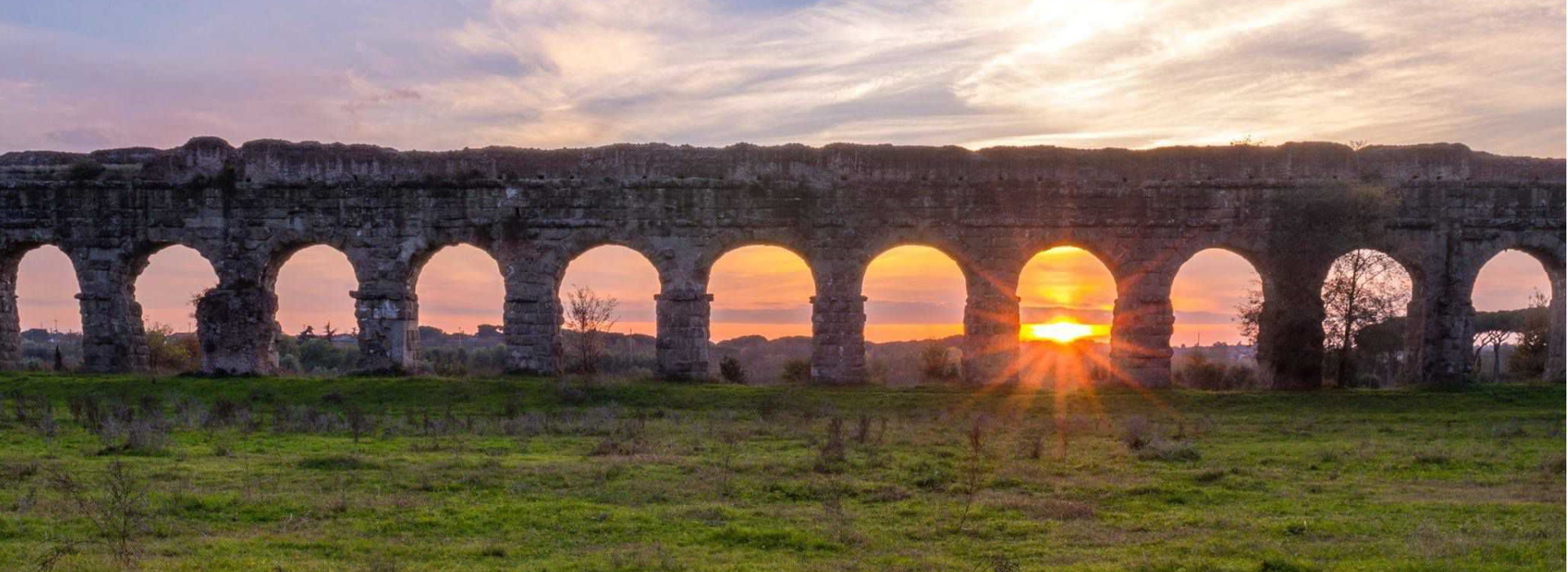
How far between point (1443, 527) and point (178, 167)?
23958mm

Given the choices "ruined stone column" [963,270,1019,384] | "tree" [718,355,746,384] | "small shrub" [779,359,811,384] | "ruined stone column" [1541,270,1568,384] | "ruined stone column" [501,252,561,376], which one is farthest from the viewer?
"small shrub" [779,359,811,384]

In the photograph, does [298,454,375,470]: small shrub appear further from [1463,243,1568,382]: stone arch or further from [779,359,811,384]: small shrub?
[1463,243,1568,382]: stone arch

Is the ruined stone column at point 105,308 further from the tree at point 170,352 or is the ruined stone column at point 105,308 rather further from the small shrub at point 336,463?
the small shrub at point 336,463

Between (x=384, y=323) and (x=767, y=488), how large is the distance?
613 inches

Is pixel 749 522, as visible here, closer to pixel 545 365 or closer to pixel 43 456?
pixel 43 456

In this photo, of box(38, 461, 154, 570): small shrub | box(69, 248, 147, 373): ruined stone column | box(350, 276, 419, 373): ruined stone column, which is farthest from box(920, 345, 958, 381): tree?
box(38, 461, 154, 570): small shrub

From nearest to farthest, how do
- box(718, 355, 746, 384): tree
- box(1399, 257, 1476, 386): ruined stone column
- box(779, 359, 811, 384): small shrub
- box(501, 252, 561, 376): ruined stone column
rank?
box(501, 252, 561, 376): ruined stone column, box(1399, 257, 1476, 386): ruined stone column, box(718, 355, 746, 384): tree, box(779, 359, 811, 384): small shrub

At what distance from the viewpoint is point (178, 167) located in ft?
87.9

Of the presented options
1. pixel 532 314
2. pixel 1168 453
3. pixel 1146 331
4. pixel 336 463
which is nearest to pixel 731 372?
pixel 532 314

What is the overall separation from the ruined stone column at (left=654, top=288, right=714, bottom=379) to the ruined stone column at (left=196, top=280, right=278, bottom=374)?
26.5ft

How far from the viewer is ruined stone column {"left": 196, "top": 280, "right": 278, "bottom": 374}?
26531 mm

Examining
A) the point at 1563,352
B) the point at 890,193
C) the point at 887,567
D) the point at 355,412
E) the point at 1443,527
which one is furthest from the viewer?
the point at 1563,352

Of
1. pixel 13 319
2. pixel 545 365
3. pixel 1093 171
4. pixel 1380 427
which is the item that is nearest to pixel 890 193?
pixel 1093 171

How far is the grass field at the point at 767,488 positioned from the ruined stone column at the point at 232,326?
4.26 meters
